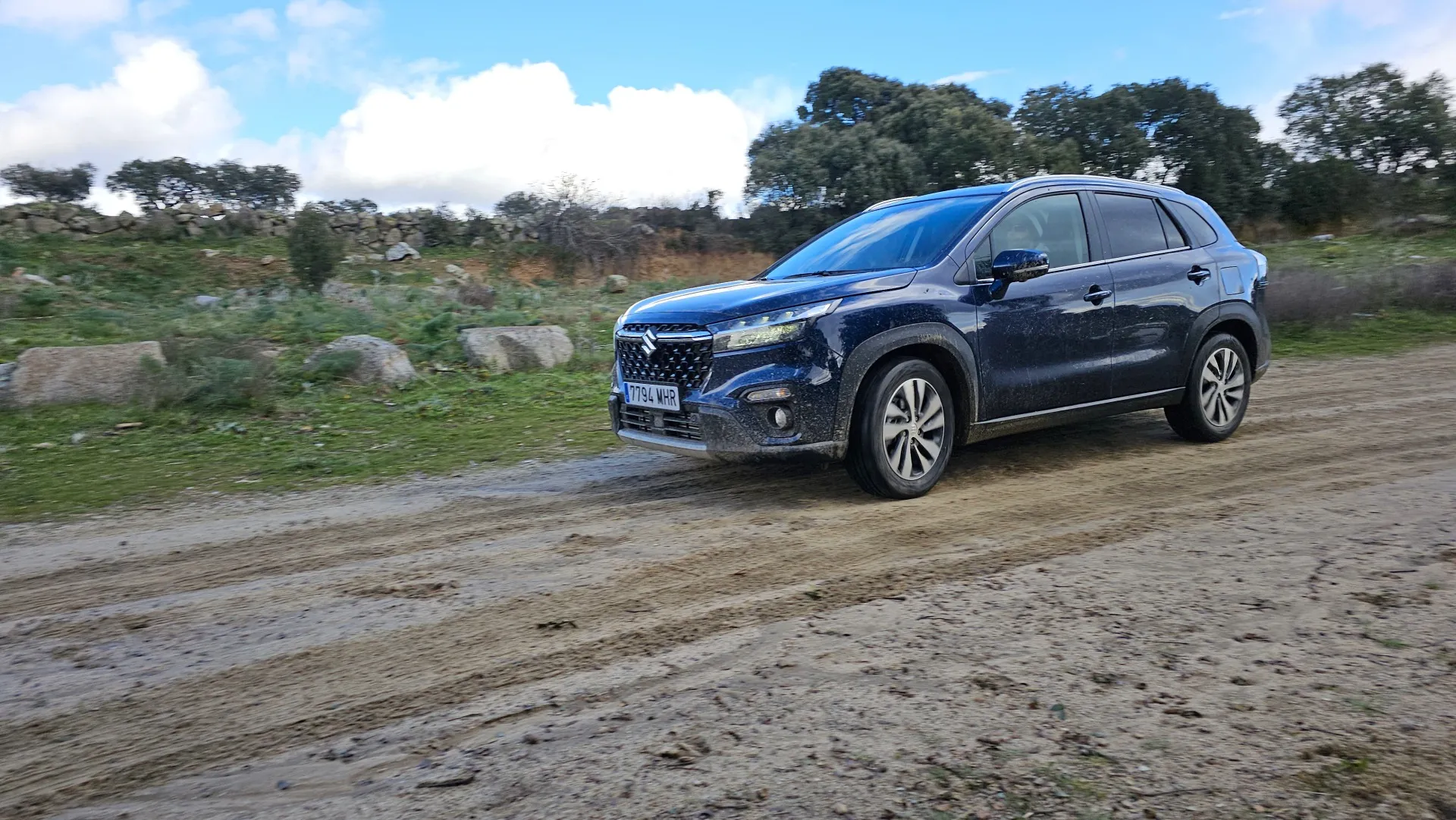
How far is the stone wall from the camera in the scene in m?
24.5

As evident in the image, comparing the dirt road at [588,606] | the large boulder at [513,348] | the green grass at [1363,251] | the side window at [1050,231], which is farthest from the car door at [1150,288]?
the green grass at [1363,251]

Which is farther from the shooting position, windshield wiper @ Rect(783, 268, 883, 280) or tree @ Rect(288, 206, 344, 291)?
tree @ Rect(288, 206, 344, 291)

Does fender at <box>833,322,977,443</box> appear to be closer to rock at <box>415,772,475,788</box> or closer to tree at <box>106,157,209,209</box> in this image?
rock at <box>415,772,475,788</box>

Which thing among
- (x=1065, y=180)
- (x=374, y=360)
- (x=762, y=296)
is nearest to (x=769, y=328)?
(x=762, y=296)

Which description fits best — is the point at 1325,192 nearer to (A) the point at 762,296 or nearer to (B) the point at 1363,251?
(B) the point at 1363,251

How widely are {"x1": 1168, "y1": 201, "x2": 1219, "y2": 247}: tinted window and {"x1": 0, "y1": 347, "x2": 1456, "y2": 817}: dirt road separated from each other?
1.46m

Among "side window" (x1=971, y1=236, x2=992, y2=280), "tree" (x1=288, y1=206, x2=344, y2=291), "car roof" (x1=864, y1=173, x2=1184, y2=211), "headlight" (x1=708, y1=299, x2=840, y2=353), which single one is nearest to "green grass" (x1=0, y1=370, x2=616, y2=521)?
"headlight" (x1=708, y1=299, x2=840, y2=353)

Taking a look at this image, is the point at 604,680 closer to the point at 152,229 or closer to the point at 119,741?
the point at 119,741

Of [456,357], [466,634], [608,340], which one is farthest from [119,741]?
[608,340]

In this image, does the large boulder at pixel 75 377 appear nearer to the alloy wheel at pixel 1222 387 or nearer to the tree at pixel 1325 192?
the alloy wheel at pixel 1222 387

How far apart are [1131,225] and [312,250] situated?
16897 millimetres

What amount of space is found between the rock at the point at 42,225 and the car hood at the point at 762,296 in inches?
949

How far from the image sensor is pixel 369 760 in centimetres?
291

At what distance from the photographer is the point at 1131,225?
689 centimetres
